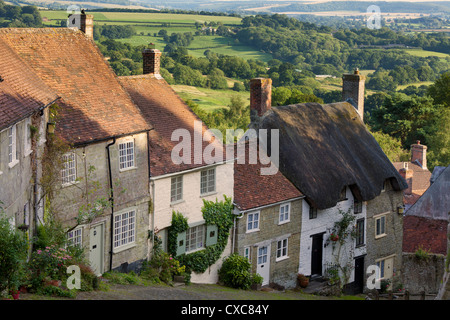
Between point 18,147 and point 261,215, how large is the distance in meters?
13.0

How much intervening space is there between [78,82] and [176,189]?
18.4 feet

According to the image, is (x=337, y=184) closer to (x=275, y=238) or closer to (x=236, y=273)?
(x=275, y=238)

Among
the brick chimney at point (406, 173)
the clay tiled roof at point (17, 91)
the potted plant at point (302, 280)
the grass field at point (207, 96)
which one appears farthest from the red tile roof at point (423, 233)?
the grass field at point (207, 96)

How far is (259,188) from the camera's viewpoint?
1176 inches

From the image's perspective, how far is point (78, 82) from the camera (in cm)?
2409

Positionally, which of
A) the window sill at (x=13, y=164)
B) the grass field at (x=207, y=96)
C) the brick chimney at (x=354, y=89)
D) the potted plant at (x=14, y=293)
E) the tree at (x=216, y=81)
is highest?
the tree at (x=216, y=81)

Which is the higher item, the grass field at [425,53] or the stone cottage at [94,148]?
the grass field at [425,53]

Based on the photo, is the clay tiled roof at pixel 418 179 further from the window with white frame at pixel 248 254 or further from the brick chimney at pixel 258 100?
the window with white frame at pixel 248 254

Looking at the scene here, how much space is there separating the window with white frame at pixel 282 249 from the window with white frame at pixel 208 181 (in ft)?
14.6

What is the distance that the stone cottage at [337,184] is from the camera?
31.6 metres

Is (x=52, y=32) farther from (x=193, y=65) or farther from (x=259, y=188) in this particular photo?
(x=193, y=65)

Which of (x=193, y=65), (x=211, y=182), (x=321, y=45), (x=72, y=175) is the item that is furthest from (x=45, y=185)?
(x=321, y=45)

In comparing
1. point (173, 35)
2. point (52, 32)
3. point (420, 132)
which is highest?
point (173, 35)

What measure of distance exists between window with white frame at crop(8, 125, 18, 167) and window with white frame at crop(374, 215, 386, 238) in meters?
21.8
